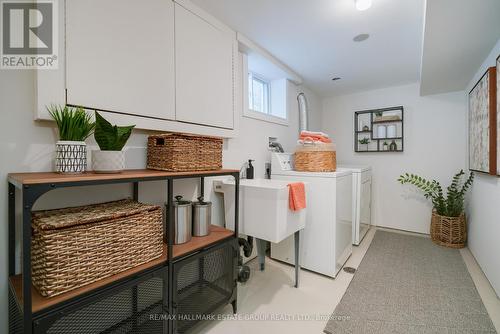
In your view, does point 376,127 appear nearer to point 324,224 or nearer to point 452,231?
point 452,231

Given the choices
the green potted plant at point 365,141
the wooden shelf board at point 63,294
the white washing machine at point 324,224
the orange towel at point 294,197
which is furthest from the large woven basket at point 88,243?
the green potted plant at point 365,141

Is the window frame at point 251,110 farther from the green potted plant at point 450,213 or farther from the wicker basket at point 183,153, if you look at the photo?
the green potted plant at point 450,213

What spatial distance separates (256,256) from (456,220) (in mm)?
2401

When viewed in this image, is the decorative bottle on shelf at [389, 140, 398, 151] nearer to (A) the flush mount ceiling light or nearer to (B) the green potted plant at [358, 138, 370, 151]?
(B) the green potted plant at [358, 138, 370, 151]

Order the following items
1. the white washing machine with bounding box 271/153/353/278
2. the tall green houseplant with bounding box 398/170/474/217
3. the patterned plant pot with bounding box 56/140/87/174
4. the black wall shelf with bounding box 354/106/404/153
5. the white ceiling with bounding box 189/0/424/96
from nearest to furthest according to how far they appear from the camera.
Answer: the patterned plant pot with bounding box 56/140/87/174, the white ceiling with bounding box 189/0/424/96, the white washing machine with bounding box 271/153/353/278, the tall green houseplant with bounding box 398/170/474/217, the black wall shelf with bounding box 354/106/404/153

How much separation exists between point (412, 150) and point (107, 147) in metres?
3.77

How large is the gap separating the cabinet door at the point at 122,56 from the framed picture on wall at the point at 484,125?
2.45 metres

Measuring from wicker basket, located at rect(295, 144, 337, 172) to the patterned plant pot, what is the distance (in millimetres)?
1788

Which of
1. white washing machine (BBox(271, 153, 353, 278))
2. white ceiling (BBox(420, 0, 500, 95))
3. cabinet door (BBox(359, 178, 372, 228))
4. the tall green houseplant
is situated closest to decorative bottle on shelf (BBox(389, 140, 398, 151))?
the tall green houseplant

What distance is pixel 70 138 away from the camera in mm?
989

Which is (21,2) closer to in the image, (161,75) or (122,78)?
(122,78)

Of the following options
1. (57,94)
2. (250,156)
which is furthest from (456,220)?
(57,94)

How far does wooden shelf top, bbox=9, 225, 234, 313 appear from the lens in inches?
30.7

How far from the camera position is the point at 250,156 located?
2330mm
